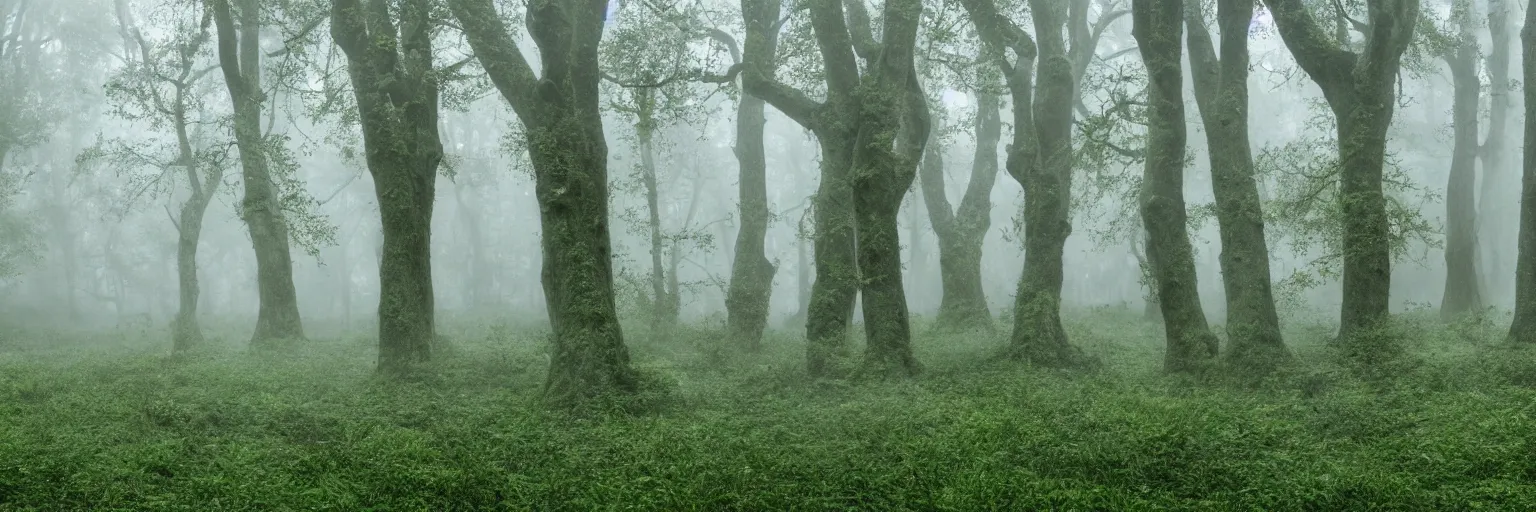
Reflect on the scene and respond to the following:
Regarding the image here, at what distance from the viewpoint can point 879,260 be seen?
47.8 feet

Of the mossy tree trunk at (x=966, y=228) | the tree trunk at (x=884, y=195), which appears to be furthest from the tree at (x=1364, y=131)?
the mossy tree trunk at (x=966, y=228)

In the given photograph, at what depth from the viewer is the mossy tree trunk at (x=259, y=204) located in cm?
2223

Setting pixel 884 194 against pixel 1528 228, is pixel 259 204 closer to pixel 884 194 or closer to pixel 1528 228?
pixel 884 194

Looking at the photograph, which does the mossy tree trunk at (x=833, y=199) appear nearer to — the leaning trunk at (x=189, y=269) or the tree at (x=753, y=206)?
the tree at (x=753, y=206)

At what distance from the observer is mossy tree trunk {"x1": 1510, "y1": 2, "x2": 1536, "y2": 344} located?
14.9 meters

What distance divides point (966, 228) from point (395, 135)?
47.6 feet

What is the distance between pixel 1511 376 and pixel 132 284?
65832mm

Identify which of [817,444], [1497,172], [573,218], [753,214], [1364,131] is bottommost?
[817,444]

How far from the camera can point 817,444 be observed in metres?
9.41

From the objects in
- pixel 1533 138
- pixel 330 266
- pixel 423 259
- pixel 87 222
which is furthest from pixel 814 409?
pixel 87 222

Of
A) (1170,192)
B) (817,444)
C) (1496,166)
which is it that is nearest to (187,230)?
(817,444)

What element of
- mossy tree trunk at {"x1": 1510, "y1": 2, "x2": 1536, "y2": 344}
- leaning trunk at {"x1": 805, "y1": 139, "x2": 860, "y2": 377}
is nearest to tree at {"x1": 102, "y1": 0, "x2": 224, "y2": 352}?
leaning trunk at {"x1": 805, "y1": 139, "x2": 860, "y2": 377}

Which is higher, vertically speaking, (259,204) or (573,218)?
(259,204)

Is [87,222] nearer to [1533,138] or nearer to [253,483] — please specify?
[253,483]
